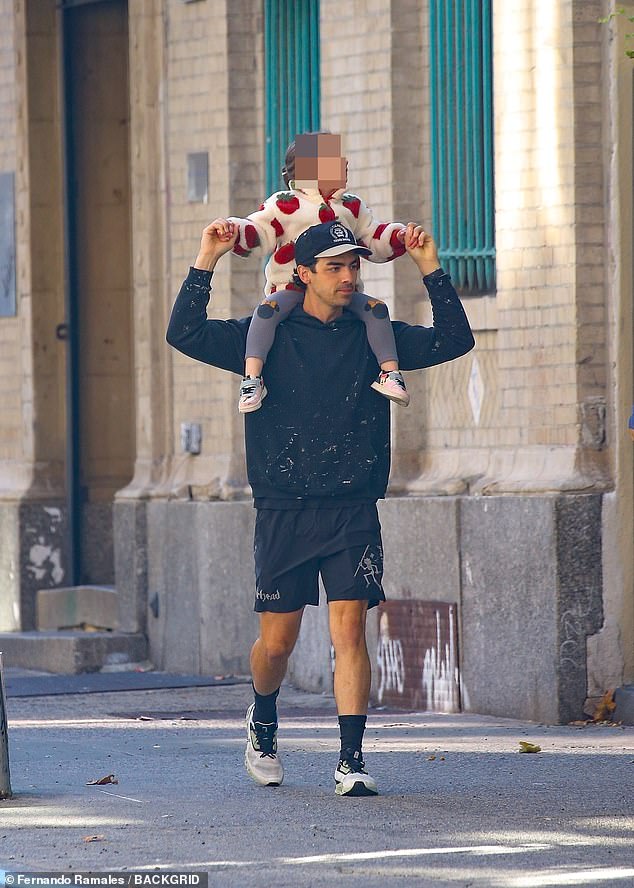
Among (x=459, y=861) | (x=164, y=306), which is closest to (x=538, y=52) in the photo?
(x=164, y=306)

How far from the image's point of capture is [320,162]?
7.81 metres

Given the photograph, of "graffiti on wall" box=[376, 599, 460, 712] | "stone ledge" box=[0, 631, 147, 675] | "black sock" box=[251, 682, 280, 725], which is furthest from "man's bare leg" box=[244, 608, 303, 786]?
"stone ledge" box=[0, 631, 147, 675]

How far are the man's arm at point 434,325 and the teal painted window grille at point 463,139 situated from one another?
134 inches

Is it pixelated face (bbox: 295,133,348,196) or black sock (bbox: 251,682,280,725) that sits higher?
pixelated face (bbox: 295,133,348,196)

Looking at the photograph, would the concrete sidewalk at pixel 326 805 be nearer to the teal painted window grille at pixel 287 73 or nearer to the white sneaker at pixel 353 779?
the white sneaker at pixel 353 779

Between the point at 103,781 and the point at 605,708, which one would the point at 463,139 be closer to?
the point at 605,708

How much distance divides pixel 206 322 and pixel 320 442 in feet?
2.03

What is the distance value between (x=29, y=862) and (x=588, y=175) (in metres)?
5.31

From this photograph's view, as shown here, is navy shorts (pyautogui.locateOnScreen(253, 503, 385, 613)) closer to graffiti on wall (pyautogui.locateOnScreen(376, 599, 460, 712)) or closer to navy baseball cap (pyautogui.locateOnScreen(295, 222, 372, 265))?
navy baseball cap (pyautogui.locateOnScreen(295, 222, 372, 265))

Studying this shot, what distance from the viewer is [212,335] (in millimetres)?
7797

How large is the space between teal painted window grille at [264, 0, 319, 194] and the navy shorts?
544 cm

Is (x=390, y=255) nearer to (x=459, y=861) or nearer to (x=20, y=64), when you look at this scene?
(x=459, y=861)

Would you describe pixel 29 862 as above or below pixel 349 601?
below

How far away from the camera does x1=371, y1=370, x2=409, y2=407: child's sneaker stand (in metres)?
7.58
